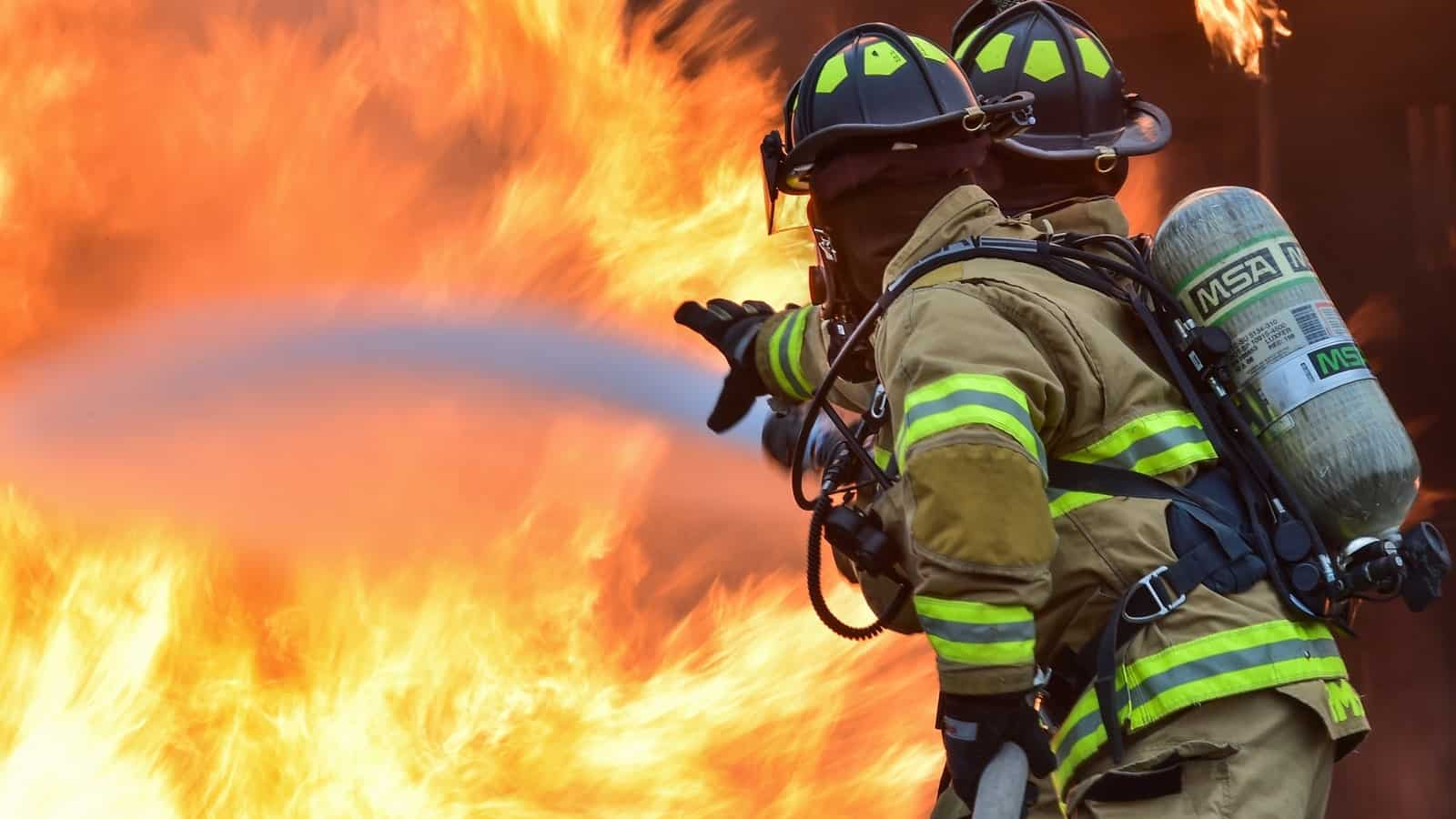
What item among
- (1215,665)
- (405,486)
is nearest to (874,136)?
(1215,665)

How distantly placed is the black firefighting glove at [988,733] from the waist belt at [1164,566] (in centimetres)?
18

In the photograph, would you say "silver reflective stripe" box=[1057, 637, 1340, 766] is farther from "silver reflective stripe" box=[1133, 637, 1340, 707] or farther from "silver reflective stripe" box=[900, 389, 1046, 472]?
"silver reflective stripe" box=[900, 389, 1046, 472]

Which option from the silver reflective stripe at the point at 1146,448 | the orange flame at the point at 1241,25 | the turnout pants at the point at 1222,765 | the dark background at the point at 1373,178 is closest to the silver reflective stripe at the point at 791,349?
the silver reflective stripe at the point at 1146,448

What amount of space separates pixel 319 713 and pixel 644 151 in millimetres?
2055

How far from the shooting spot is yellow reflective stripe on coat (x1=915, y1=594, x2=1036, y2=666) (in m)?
2.76

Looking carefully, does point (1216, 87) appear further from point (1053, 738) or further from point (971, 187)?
point (1053, 738)

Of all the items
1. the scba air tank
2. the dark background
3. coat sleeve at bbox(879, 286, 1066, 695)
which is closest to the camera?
coat sleeve at bbox(879, 286, 1066, 695)

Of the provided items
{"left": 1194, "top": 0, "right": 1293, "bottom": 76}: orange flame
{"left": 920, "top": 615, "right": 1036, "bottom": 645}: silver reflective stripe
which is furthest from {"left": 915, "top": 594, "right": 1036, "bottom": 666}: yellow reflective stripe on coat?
{"left": 1194, "top": 0, "right": 1293, "bottom": 76}: orange flame

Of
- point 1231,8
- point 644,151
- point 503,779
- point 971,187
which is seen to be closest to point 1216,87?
point 1231,8

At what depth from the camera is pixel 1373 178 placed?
5.95m

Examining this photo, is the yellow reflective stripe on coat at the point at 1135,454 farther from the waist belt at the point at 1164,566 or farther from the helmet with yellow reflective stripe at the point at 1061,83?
the helmet with yellow reflective stripe at the point at 1061,83

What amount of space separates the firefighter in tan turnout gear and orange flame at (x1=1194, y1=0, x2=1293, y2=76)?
2.81 meters

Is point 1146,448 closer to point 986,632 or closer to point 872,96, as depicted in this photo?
point 986,632

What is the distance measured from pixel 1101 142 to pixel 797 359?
92 cm
